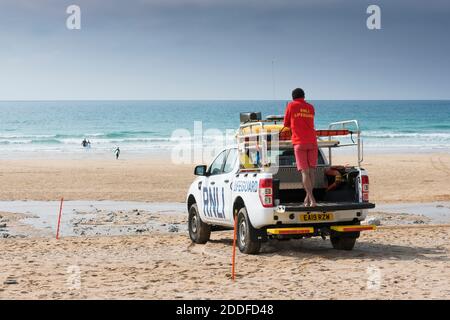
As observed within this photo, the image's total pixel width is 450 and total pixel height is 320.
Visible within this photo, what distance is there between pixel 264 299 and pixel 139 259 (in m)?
3.75

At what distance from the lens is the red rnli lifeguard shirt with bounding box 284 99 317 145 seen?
Answer: 1114cm

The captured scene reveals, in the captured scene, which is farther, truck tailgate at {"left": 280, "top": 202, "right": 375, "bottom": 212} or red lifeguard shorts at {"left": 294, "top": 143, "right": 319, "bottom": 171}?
red lifeguard shorts at {"left": 294, "top": 143, "right": 319, "bottom": 171}

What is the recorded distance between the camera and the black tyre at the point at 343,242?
1191 centimetres

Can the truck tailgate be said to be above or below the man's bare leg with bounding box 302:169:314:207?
below

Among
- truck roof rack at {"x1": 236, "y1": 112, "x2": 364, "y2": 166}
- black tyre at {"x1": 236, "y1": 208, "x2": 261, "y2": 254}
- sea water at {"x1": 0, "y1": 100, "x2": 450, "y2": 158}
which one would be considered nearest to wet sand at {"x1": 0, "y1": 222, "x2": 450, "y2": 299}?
black tyre at {"x1": 236, "y1": 208, "x2": 261, "y2": 254}

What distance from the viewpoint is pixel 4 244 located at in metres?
13.3

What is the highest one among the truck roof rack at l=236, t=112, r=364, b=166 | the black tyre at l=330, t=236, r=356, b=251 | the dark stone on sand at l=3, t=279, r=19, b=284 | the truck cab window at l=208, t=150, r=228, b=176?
the truck roof rack at l=236, t=112, r=364, b=166

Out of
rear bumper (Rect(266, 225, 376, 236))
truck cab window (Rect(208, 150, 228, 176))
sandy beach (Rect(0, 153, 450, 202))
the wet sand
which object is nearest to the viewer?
the wet sand

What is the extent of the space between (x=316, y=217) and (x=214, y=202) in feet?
7.43

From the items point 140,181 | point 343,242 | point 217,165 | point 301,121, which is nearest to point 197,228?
point 217,165

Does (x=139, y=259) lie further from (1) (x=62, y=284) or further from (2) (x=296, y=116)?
(2) (x=296, y=116)

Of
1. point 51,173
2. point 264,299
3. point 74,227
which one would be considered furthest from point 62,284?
point 51,173

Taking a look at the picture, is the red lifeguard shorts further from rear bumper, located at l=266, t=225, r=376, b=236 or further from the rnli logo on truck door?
the rnli logo on truck door

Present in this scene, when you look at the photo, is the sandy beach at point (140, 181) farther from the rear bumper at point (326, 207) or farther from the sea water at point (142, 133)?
the sea water at point (142, 133)
